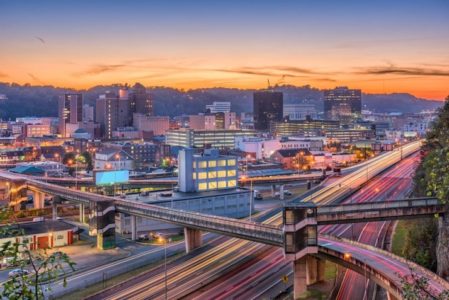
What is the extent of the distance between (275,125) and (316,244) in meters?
148

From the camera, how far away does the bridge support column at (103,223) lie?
130 ft

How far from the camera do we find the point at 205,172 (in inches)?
1930

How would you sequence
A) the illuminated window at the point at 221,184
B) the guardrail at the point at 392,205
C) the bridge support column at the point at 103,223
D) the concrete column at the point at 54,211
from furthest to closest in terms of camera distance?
the concrete column at the point at 54,211 → the illuminated window at the point at 221,184 → the bridge support column at the point at 103,223 → the guardrail at the point at 392,205

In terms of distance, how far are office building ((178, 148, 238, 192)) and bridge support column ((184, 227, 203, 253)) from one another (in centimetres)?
1243

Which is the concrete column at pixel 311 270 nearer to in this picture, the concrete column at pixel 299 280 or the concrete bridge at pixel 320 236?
the concrete bridge at pixel 320 236

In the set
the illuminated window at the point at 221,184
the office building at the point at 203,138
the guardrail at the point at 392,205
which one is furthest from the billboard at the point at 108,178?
the office building at the point at 203,138

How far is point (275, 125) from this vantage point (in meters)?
174

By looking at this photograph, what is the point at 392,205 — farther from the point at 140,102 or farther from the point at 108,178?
the point at 140,102

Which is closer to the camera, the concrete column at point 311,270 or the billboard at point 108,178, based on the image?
the concrete column at point 311,270

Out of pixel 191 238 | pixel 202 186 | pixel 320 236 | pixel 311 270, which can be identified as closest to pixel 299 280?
pixel 311 270

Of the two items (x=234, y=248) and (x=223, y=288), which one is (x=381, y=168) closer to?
(x=234, y=248)

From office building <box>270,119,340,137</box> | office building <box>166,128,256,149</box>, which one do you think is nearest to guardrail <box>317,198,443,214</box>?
office building <box>166,128,256,149</box>

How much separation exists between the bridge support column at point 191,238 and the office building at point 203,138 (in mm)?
79838

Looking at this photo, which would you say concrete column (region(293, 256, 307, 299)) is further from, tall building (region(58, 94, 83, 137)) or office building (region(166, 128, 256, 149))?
tall building (region(58, 94, 83, 137))
